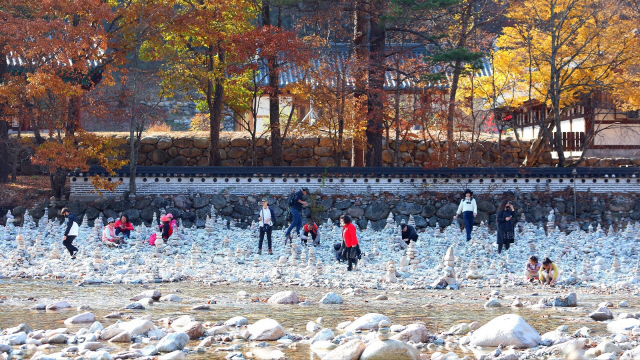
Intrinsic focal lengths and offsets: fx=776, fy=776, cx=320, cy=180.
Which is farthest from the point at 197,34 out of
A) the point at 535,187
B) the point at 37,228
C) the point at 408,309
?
the point at 408,309

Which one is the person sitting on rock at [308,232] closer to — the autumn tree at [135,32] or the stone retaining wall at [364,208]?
the stone retaining wall at [364,208]

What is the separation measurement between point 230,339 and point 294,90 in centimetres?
1522

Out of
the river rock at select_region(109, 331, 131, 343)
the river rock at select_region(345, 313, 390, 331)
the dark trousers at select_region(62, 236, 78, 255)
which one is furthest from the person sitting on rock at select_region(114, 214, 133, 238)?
the river rock at select_region(345, 313, 390, 331)

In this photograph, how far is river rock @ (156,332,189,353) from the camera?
8047 millimetres

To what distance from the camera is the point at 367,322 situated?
9.33 metres

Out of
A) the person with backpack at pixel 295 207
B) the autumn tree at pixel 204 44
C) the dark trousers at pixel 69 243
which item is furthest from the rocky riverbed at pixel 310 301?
the autumn tree at pixel 204 44

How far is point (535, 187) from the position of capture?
75.7 ft

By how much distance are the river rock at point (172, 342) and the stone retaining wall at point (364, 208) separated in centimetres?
1308

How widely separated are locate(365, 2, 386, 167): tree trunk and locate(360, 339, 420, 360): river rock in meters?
15.8

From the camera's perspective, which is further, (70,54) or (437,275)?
(70,54)

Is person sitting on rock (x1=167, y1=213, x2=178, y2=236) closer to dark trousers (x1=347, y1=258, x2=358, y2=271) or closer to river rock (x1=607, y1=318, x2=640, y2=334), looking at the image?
dark trousers (x1=347, y1=258, x2=358, y2=271)

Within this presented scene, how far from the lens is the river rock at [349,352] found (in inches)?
298

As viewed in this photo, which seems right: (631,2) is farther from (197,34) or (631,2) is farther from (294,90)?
(197,34)

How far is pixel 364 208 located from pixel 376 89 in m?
3.60
